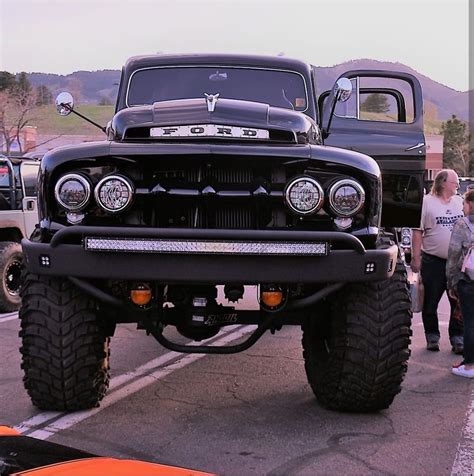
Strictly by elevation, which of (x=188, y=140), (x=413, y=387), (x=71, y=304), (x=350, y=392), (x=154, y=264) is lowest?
(x=413, y=387)

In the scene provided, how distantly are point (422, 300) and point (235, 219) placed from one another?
11.2 ft

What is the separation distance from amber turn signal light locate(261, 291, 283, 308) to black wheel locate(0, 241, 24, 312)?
205 inches

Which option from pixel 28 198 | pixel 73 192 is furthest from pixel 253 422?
pixel 28 198

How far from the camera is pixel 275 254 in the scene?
3.75 meters

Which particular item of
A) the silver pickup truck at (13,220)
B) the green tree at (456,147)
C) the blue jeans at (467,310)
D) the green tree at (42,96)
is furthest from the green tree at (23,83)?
the blue jeans at (467,310)

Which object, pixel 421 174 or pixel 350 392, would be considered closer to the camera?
pixel 350 392

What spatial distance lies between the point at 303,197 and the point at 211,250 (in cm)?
57

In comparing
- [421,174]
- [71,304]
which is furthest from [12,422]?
[421,174]

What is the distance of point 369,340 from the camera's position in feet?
13.9

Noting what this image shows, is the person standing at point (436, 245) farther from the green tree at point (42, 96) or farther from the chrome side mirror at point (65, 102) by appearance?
the green tree at point (42, 96)

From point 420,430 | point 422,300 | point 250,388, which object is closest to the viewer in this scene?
point 420,430

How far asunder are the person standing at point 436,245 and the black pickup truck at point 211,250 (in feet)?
7.94

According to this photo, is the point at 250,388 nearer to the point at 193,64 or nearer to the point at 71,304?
the point at 71,304

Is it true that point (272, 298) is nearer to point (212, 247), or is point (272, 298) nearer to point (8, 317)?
point (212, 247)
